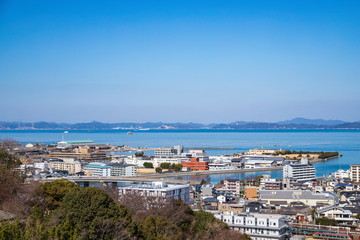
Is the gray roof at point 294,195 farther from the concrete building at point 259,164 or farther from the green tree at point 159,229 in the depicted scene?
the concrete building at point 259,164

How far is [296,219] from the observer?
8945 millimetres

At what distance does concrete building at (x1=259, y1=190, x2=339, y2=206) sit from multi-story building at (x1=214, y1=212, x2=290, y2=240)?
2.96 meters

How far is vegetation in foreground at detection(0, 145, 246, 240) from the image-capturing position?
15.3ft

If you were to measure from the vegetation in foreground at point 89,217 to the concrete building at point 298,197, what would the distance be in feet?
13.4

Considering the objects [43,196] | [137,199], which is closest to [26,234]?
[43,196]

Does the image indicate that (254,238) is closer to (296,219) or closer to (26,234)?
(296,219)

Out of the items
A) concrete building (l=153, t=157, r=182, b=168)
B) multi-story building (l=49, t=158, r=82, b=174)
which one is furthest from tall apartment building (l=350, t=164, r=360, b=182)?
multi-story building (l=49, t=158, r=82, b=174)

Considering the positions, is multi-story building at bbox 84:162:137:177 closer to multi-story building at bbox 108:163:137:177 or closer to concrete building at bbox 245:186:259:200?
multi-story building at bbox 108:163:137:177

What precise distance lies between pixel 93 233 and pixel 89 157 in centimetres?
2197

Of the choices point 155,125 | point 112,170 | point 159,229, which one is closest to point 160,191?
point 159,229

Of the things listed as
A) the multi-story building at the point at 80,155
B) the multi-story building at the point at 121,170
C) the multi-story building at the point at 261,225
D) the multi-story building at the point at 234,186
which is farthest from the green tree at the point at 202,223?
the multi-story building at the point at 80,155

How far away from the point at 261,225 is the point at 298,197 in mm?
3581

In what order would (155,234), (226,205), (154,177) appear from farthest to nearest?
(154,177) < (226,205) < (155,234)

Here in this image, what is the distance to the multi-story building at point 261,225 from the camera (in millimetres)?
7523
